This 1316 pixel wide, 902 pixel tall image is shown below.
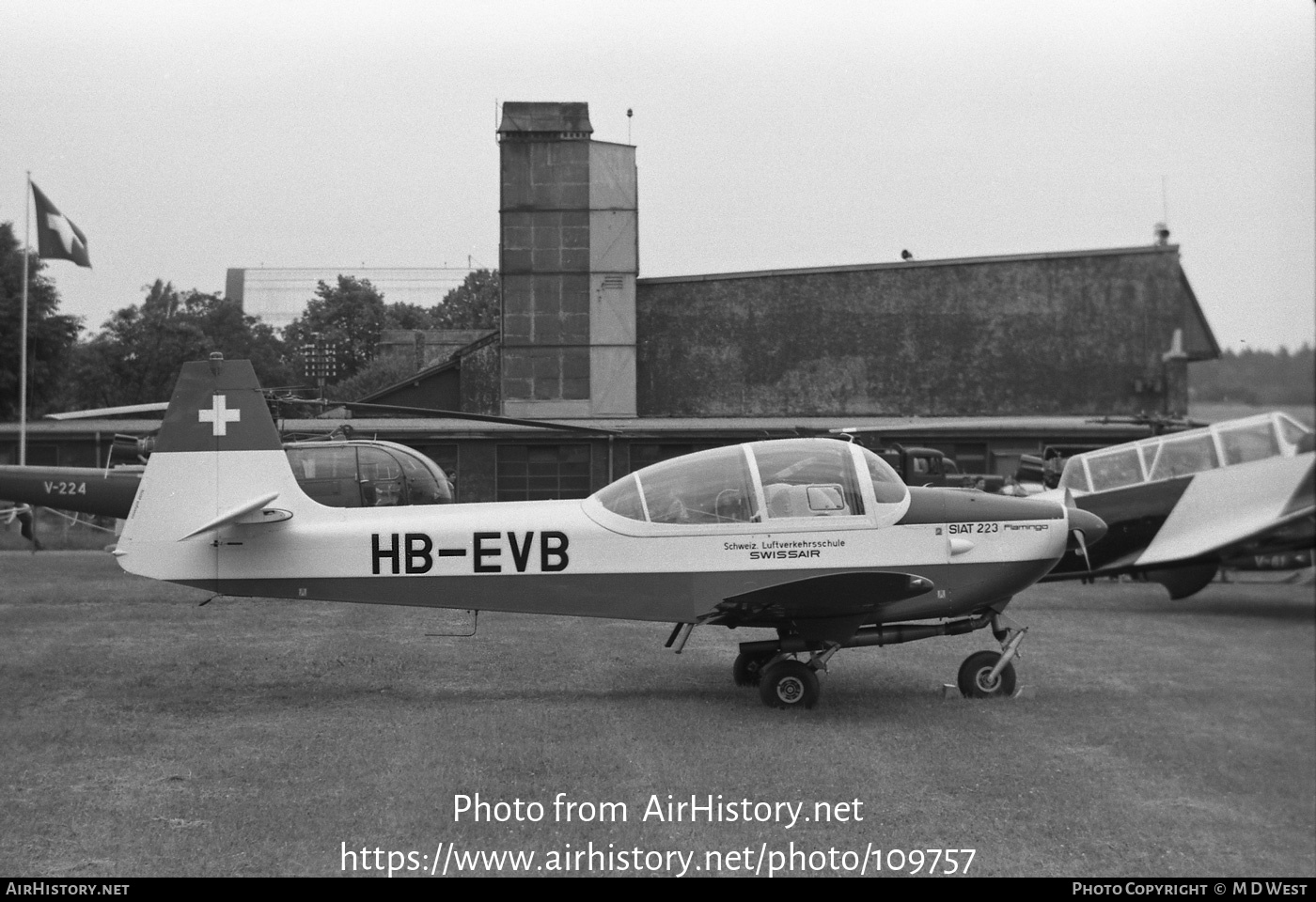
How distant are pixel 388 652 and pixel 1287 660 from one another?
22.6 ft

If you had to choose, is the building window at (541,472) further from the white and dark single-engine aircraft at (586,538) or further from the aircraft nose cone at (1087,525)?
the aircraft nose cone at (1087,525)

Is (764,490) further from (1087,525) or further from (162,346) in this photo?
(162,346)

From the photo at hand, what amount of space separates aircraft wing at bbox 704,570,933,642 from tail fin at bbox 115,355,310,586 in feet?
10.5

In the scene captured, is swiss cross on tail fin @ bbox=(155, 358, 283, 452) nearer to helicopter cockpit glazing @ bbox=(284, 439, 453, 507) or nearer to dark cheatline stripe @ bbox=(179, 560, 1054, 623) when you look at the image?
dark cheatline stripe @ bbox=(179, 560, 1054, 623)

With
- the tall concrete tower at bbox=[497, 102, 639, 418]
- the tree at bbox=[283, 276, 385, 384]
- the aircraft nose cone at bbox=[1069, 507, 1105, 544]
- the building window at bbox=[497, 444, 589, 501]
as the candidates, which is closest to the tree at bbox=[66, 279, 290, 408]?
the tree at bbox=[283, 276, 385, 384]

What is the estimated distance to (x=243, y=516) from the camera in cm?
765

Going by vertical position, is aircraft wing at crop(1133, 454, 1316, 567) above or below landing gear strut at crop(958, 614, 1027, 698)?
above

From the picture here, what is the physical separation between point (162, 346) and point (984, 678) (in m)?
6.58

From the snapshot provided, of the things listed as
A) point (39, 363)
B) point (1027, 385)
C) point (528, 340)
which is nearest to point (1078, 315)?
point (1027, 385)

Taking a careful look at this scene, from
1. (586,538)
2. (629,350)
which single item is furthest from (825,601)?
(629,350)

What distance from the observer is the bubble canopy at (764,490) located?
7.86 meters

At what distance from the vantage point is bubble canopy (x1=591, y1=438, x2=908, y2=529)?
25.8ft

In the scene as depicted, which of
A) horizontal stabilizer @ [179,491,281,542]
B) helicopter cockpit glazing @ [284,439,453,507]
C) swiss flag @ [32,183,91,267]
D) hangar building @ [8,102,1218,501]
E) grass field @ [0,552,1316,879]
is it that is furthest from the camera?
helicopter cockpit glazing @ [284,439,453,507]

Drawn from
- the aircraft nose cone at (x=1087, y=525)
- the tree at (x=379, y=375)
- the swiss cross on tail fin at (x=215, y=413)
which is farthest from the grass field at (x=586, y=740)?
the tree at (x=379, y=375)
